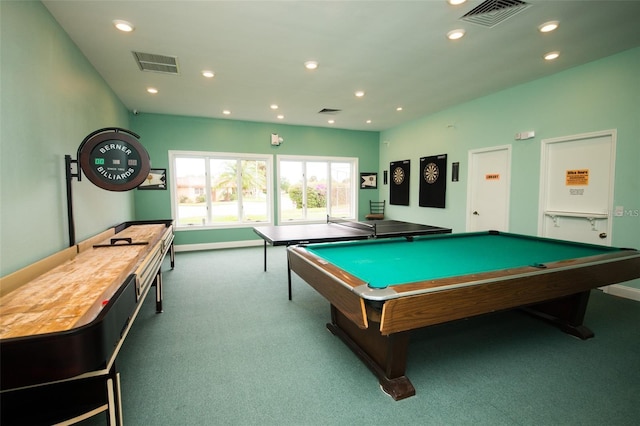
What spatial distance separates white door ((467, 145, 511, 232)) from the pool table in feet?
6.84

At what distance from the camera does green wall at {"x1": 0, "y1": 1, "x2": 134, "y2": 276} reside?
1.93m

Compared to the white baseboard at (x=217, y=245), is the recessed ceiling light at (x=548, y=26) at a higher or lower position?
higher

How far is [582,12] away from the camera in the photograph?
8.83 feet

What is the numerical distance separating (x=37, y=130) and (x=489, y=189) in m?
6.08

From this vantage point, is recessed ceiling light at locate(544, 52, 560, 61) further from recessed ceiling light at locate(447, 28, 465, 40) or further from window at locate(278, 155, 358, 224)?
window at locate(278, 155, 358, 224)

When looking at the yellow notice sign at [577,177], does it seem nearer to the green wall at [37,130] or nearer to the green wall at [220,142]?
the green wall at [220,142]

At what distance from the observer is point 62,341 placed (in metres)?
1.07

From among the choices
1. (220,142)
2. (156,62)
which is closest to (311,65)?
(156,62)

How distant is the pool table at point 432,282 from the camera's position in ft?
5.32

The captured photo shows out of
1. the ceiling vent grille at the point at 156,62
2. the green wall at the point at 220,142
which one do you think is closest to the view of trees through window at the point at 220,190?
the green wall at the point at 220,142

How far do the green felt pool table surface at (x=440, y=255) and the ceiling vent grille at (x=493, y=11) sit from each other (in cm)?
220

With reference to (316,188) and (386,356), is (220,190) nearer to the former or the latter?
(316,188)

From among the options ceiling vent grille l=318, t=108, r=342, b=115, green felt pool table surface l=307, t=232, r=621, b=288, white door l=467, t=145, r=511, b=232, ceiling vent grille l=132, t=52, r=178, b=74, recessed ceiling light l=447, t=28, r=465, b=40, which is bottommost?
green felt pool table surface l=307, t=232, r=621, b=288

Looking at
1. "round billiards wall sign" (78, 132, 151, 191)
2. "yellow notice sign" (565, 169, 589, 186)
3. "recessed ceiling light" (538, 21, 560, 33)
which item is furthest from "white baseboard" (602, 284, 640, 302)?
"round billiards wall sign" (78, 132, 151, 191)
